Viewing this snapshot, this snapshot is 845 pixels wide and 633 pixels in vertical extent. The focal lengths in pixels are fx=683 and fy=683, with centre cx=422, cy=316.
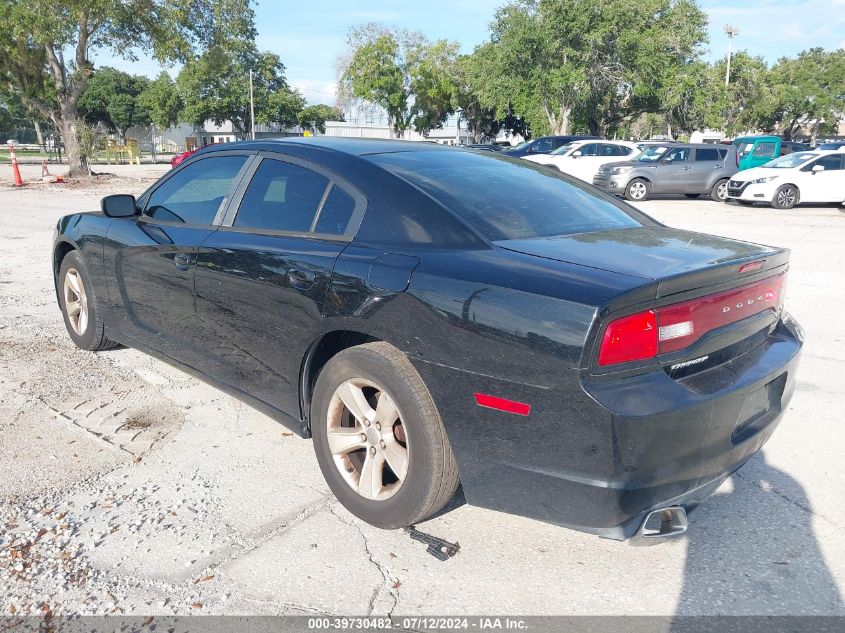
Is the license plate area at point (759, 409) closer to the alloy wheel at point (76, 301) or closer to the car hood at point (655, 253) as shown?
the car hood at point (655, 253)

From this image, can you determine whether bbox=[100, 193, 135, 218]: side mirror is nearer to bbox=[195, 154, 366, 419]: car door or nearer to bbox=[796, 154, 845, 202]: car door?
bbox=[195, 154, 366, 419]: car door

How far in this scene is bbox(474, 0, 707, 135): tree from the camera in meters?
34.1

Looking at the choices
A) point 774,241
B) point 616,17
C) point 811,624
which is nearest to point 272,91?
point 616,17

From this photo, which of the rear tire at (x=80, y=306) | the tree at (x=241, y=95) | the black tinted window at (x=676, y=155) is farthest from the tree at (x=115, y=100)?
the rear tire at (x=80, y=306)

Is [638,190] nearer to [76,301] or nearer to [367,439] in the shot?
[76,301]

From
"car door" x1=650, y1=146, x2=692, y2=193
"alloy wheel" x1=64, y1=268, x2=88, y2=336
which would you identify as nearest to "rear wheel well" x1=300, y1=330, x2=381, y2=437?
"alloy wheel" x1=64, y1=268, x2=88, y2=336

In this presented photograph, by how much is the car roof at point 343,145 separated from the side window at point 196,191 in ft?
0.34

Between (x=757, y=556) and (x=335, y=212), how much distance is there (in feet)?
7.50

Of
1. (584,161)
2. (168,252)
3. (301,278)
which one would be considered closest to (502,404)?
(301,278)

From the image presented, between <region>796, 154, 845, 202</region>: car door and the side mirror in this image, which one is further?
<region>796, 154, 845, 202</region>: car door

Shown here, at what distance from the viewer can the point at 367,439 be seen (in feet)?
9.34

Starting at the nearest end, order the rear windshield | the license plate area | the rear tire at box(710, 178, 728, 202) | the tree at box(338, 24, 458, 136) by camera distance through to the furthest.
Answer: the license plate area, the rear windshield, the rear tire at box(710, 178, 728, 202), the tree at box(338, 24, 458, 136)

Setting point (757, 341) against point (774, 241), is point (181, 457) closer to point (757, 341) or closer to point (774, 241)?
point (757, 341)

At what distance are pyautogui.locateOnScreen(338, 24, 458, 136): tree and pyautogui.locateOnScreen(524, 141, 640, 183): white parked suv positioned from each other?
35.9m
